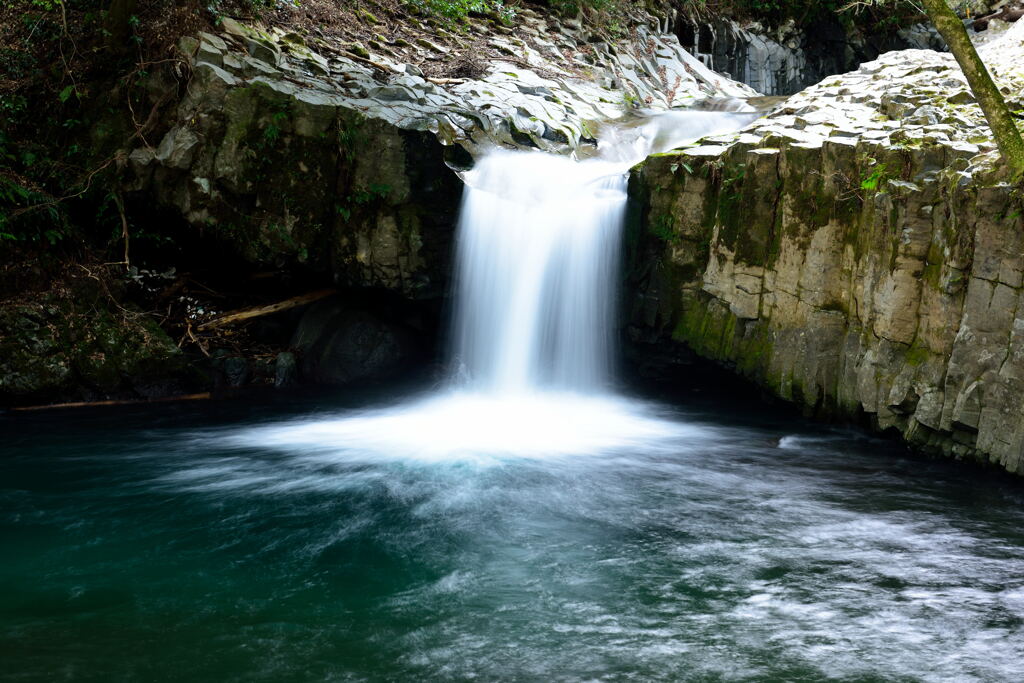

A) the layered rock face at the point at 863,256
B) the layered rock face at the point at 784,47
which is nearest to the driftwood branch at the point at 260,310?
the layered rock face at the point at 863,256

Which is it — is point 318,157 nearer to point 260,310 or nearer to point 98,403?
point 260,310

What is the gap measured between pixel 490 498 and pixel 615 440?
8.28 feet

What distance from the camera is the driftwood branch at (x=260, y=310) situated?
11.0 meters

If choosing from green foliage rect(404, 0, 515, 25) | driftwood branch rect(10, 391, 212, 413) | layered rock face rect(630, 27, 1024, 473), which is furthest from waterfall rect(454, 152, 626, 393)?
green foliage rect(404, 0, 515, 25)

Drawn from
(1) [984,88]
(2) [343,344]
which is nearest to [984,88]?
(1) [984,88]

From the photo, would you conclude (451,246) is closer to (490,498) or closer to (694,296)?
(694,296)

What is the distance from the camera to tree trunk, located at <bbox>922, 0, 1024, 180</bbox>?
6.47 meters

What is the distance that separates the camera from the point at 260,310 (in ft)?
Result: 36.9

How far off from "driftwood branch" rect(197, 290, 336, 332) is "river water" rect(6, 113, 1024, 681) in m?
1.53

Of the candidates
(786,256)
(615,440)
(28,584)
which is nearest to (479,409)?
(615,440)

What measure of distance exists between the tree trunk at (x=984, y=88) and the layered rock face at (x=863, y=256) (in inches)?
12.4

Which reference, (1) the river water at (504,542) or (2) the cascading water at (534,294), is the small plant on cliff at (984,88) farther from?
(2) the cascading water at (534,294)

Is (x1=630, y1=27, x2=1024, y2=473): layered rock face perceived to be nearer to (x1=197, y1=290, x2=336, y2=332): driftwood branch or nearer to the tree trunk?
the tree trunk

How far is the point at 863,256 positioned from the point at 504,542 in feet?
16.6
